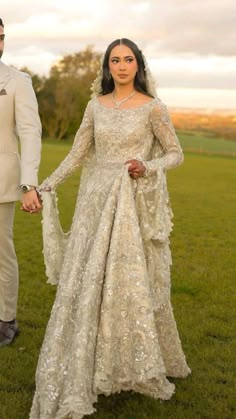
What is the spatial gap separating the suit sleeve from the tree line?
6838 centimetres

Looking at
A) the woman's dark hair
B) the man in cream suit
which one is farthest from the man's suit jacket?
the woman's dark hair

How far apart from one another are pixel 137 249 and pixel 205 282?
451 centimetres

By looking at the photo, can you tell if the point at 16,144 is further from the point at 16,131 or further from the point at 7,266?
the point at 7,266

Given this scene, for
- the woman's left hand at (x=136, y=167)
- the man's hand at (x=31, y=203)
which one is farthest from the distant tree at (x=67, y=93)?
the woman's left hand at (x=136, y=167)

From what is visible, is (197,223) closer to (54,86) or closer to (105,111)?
(105,111)

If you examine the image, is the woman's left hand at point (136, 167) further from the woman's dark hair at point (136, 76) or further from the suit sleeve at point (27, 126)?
the suit sleeve at point (27, 126)

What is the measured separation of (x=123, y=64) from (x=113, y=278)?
1455 mm

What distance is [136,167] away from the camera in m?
4.32

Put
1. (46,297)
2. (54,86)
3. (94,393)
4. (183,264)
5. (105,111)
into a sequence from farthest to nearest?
(54,86) → (183,264) → (46,297) → (105,111) → (94,393)

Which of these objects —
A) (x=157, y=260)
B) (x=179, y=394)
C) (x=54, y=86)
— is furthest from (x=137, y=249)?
(x=54, y=86)

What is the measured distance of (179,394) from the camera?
490cm

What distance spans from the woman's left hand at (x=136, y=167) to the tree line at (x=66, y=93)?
69422 millimetres

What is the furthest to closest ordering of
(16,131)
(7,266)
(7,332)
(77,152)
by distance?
(7,332)
(7,266)
(16,131)
(77,152)

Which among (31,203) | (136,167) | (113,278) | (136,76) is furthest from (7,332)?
(136,76)
